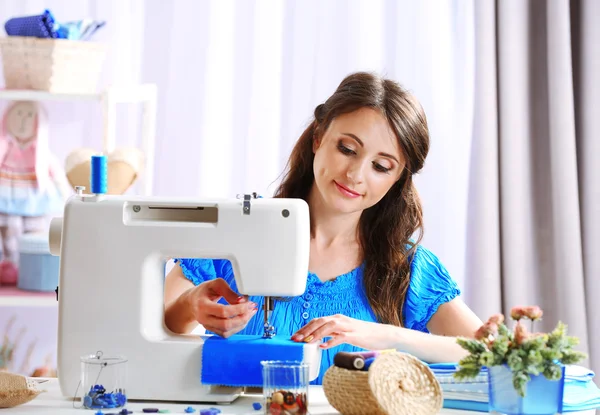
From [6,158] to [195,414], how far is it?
2.03m

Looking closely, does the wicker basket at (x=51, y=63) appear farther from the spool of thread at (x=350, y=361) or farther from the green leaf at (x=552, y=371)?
the green leaf at (x=552, y=371)

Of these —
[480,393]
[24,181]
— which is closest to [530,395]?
[480,393]

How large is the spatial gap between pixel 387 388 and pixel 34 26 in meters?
2.18

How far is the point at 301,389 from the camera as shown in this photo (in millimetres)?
1453

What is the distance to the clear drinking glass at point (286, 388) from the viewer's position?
1.44 m

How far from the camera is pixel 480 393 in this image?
5.16ft

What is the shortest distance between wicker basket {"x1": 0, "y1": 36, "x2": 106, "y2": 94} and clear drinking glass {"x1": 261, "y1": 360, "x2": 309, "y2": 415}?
78.5 inches

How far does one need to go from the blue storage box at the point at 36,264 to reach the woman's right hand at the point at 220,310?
138 cm

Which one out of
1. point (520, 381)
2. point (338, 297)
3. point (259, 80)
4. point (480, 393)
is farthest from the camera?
point (259, 80)

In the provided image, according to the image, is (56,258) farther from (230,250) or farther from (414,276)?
(230,250)

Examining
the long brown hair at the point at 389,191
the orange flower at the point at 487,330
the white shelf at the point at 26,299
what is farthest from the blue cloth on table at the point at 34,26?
the orange flower at the point at 487,330

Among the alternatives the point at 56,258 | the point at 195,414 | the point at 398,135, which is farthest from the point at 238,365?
the point at 56,258

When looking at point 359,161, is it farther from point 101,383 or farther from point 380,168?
point 101,383

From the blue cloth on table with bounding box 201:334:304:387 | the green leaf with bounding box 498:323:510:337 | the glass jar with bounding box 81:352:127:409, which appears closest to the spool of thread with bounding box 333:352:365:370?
the blue cloth on table with bounding box 201:334:304:387
